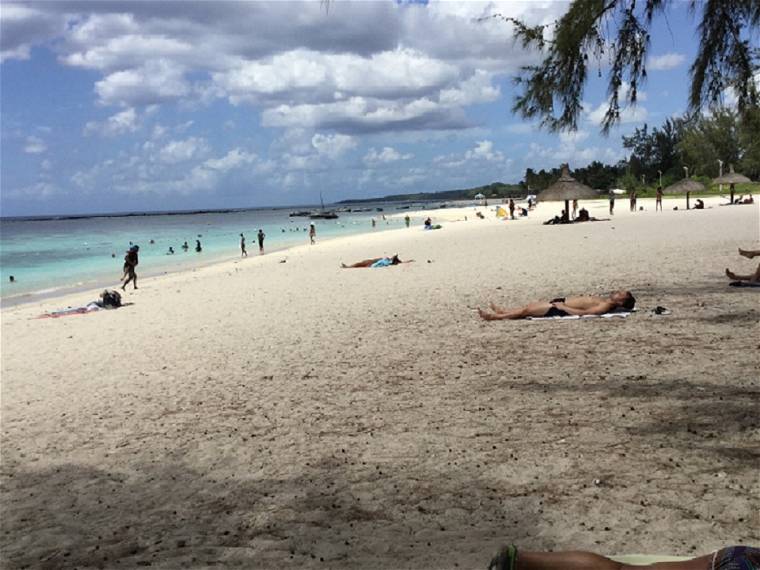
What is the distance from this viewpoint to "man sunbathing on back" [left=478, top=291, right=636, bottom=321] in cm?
849

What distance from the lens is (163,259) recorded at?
35594 millimetres

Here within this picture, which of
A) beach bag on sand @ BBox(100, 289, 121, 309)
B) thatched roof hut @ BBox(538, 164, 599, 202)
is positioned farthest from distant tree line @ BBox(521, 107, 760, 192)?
beach bag on sand @ BBox(100, 289, 121, 309)

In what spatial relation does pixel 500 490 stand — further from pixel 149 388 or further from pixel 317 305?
pixel 317 305

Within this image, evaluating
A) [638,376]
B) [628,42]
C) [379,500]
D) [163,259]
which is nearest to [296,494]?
[379,500]

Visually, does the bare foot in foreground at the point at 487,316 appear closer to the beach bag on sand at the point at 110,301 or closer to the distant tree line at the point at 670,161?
the beach bag on sand at the point at 110,301

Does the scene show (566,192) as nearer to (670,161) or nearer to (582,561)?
(582,561)

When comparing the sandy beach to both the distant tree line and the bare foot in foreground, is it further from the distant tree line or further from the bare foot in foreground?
the distant tree line

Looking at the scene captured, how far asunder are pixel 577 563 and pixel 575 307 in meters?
6.73

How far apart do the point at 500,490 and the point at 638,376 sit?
→ 2546 millimetres

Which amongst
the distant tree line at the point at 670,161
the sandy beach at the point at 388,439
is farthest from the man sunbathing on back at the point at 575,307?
the distant tree line at the point at 670,161

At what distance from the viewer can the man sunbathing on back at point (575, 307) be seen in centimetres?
849

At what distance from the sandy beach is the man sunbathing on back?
298mm

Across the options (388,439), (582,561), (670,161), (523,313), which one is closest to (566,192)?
(523,313)

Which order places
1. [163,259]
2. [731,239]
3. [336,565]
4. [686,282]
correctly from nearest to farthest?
[336,565] < [686,282] < [731,239] < [163,259]
